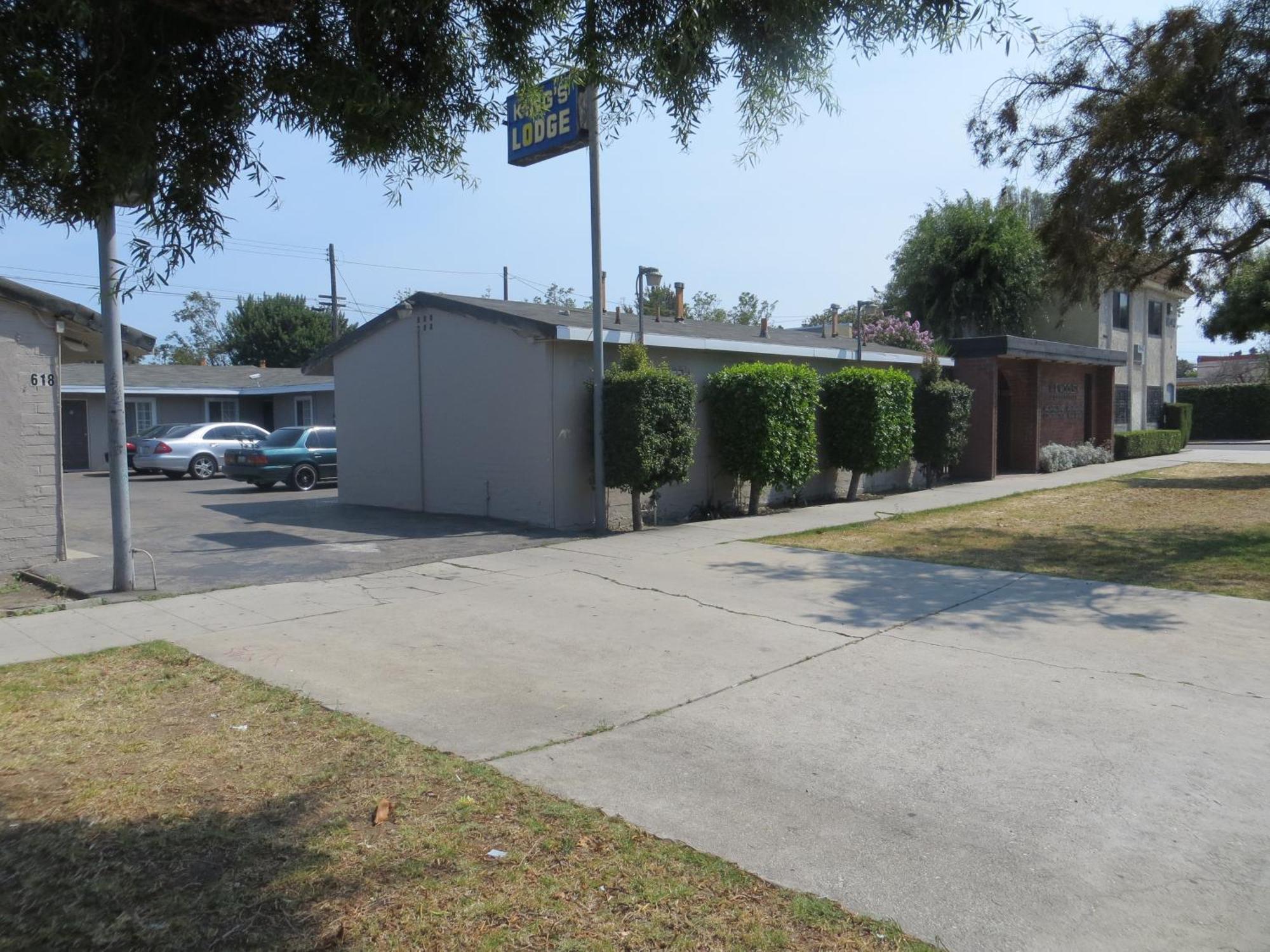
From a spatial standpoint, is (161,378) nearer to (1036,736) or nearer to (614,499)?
(614,499)

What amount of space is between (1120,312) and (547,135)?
26.8 metres

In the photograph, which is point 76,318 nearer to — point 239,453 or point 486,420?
point 486,420

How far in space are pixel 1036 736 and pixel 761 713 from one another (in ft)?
5.34

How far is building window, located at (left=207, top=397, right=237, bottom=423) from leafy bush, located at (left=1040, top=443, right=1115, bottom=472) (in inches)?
1075

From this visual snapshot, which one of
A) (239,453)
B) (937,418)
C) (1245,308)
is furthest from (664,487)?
(1245,308)

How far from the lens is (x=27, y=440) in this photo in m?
10.9

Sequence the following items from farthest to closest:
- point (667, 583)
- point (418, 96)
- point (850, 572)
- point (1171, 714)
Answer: point (850, 572) → point (667, 583) → point (1171, 714) → point (418, 96)

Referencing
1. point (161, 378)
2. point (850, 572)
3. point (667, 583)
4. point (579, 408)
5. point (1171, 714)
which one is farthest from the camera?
point (161, 378)

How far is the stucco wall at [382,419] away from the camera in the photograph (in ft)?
55.6

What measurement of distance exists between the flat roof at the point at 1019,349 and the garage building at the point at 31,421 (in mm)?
18302

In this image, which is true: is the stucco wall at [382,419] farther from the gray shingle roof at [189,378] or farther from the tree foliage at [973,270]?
the tree foliage at [973,270]

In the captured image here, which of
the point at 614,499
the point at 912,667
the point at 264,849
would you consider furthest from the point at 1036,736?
the point at 614,499

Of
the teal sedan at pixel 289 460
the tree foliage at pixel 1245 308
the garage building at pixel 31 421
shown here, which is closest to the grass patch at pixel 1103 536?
the tree foliage at pixel 1245 308

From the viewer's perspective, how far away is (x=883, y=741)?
5500 mm
